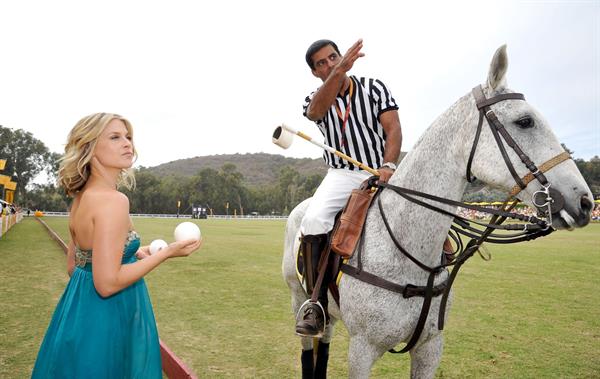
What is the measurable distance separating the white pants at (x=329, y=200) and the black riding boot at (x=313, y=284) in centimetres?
8

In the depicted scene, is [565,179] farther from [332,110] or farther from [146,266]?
[146,266]

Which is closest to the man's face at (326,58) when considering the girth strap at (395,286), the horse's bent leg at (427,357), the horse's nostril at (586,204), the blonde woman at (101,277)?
the girth strap at (395,286)

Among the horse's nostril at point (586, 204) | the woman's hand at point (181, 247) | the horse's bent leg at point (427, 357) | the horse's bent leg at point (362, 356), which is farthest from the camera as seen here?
the horse's bent leg at point (427, 357)

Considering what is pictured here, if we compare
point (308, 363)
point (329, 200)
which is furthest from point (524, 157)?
point (308, 363)

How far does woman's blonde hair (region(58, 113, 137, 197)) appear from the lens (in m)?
1.99

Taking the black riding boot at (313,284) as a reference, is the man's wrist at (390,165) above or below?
above

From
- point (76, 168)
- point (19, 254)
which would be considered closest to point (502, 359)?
point (76, 168)

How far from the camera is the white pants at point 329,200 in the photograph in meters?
3.29

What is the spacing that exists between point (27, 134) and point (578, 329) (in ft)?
278

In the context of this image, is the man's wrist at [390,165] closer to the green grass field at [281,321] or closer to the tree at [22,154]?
the green grass field at [281,321]

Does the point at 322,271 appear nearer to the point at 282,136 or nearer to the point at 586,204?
the point at 282,136

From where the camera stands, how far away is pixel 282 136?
11.6 ft

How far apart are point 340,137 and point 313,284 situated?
4.30ft

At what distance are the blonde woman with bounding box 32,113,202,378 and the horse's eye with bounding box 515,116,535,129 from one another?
78.1 inches
